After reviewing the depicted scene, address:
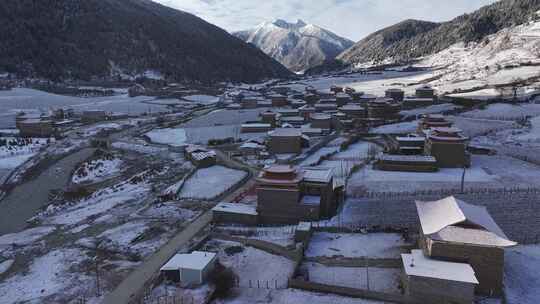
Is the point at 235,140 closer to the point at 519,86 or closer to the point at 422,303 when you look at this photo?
the point at 422,303

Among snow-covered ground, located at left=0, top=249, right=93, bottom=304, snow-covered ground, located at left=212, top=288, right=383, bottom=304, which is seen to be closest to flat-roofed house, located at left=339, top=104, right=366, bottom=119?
snow-covered ground, located at left=212, top=288, right=383, bottom=304

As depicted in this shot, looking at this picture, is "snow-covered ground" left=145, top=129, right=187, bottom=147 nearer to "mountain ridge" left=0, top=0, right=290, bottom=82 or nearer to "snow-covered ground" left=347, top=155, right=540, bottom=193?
"snow-covered ground" left=347, top=155, right=540, bottom=193

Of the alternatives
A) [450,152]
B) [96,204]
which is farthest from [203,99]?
[450,152]

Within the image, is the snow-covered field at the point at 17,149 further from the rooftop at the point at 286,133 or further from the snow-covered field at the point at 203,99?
the snow-covered field at the point at 203,99

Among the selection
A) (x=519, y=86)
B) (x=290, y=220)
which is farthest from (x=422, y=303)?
(x=519, y=86)

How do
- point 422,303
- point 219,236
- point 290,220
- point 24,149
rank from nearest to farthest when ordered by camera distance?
point 422,303, point 219,236, point 290,220, point 24,149

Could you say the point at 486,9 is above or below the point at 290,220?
above

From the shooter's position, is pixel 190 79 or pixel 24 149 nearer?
pixel 24 149
